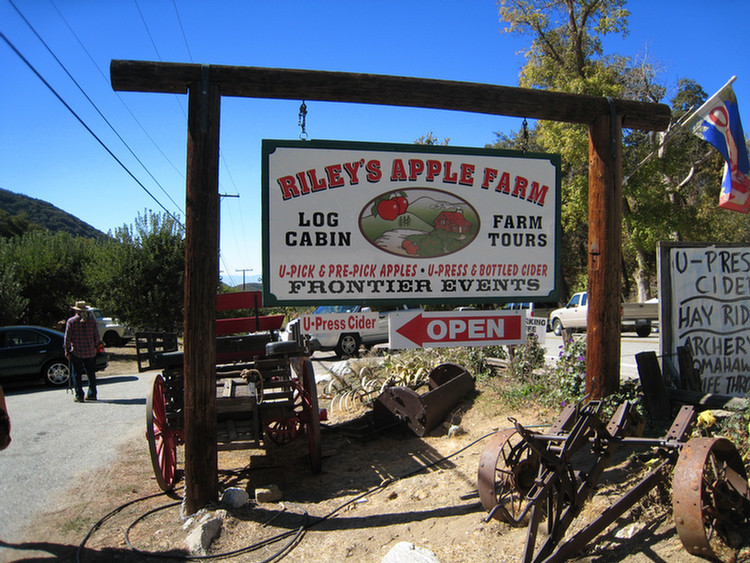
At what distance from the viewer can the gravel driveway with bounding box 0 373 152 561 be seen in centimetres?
538

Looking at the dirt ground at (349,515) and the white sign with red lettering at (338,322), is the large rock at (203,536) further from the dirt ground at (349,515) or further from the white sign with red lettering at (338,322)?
the white sign with red lettering at (338,322)

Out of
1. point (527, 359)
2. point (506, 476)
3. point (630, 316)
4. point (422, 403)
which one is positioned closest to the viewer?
point (506, 476)

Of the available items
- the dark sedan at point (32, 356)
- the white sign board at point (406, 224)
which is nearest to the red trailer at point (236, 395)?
the white sign board at point (406, 224)

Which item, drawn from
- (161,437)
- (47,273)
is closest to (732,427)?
(161,437)

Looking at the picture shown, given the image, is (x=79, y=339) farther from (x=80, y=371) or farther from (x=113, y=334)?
(x=113, y=334)

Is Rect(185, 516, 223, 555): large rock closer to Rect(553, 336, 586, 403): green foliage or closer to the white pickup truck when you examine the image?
Rect(553, 336, 586, 403): green foliage

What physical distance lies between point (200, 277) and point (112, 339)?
81.8 ft

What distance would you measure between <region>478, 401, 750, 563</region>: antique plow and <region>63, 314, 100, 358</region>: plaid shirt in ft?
29.3

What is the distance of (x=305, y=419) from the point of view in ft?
21.3

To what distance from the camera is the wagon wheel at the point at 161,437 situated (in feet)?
17.6

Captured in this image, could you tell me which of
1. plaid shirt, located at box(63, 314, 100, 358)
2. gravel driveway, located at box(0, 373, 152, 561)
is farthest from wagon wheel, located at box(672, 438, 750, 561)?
plaid shirt, located at box(63, 314, 100, 358)

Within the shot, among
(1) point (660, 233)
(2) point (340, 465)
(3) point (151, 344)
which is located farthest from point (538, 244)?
(1) point (660, 233)

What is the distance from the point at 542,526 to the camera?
4113 millimetres

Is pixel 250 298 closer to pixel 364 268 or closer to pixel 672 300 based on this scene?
pixel 364 268
